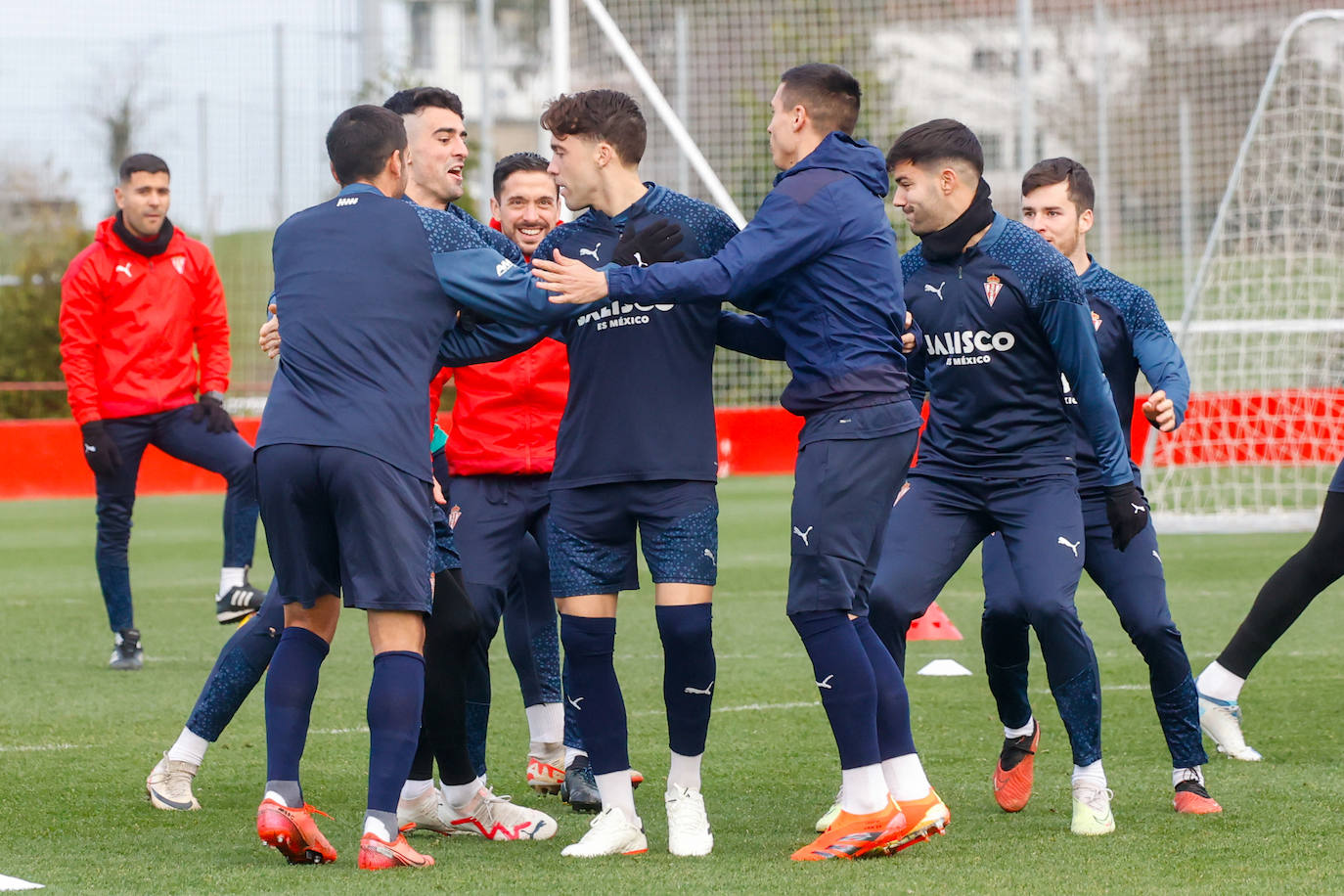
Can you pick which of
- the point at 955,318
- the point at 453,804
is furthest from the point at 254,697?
the point at 955,318

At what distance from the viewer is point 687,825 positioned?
4672mm

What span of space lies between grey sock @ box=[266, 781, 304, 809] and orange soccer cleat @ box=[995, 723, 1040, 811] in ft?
7.02

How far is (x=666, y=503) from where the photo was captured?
474cm

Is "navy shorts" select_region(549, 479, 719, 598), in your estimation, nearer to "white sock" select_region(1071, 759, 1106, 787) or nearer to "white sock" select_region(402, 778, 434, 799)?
"white sock" select_region(402, 778, 434, 799)

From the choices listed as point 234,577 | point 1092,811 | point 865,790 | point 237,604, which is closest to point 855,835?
point 865,790

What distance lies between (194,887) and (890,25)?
16.6 m

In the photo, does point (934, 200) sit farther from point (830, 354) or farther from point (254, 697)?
point (254, 697)

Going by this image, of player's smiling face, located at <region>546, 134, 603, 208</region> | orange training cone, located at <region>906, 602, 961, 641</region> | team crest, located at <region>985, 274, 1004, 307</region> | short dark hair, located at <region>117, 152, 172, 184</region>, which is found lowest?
orange training cone, located at <region>906, 602, 961, 641</region>

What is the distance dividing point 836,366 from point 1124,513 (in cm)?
106

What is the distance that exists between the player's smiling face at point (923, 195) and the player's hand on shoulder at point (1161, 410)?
0.84m

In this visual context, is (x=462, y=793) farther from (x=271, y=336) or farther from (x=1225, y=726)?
(x=1225, y=726)

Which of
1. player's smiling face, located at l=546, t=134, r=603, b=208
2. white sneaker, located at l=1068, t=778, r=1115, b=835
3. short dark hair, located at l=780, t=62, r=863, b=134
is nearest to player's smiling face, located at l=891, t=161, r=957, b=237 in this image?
short dark hair, located at l=780, t=62, r=863, b=134

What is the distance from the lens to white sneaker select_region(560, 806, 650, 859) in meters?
4.66

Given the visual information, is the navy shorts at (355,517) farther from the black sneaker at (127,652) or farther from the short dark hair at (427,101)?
the black sneaker at (127,652)
